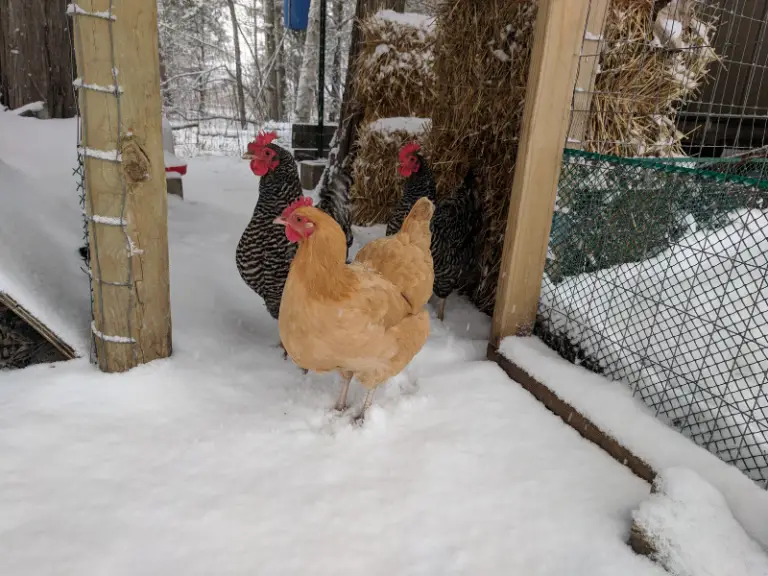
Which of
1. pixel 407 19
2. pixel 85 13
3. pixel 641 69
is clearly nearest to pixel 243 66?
pixel 407 19

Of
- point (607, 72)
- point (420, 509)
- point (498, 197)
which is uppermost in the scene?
point (607, 72)

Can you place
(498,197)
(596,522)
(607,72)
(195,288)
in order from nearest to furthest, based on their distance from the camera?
(596,522)
(607,72)
(195,288)
(498,197)

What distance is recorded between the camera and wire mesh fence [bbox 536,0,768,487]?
77.9 inches

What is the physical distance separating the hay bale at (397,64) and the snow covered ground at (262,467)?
283 centimetres

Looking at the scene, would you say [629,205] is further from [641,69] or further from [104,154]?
[104,154]

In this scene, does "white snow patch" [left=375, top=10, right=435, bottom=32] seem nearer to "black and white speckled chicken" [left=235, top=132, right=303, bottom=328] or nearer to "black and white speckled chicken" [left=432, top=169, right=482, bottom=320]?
"black and white speckled chicken" [left=432, top=169, right=482, bottom=320]

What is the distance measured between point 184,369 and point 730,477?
2157mm

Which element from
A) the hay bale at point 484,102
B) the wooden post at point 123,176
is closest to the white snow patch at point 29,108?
the wooden post at point 123,176

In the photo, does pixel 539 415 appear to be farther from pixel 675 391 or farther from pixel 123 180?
pixel 123 180

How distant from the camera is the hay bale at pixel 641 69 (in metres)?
2.59

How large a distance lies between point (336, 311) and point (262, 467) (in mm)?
612

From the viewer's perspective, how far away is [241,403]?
208cm

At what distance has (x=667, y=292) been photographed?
7.89 feet

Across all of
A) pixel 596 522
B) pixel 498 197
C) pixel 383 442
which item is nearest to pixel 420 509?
pixel 383 442
